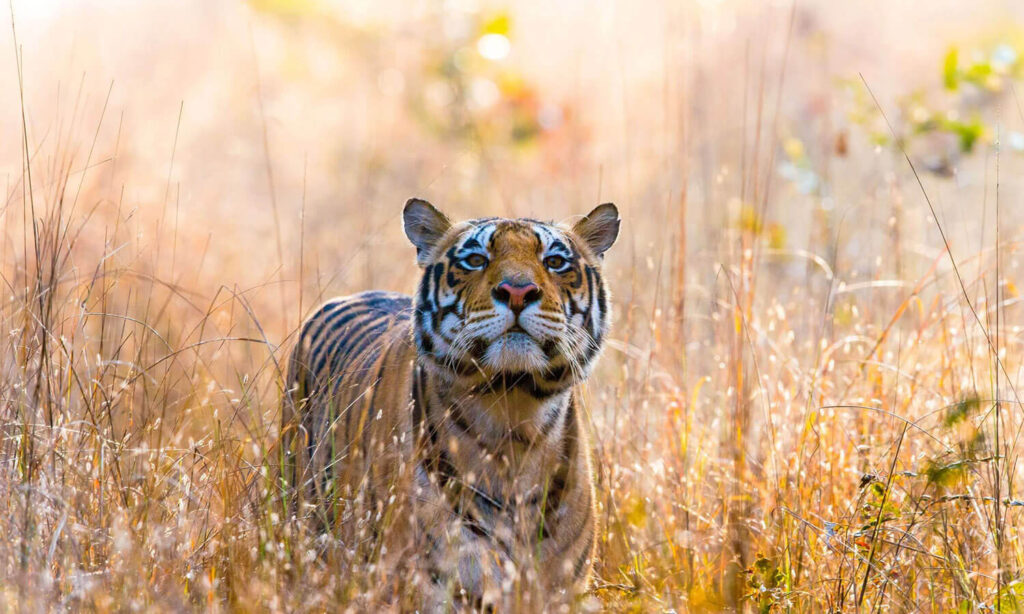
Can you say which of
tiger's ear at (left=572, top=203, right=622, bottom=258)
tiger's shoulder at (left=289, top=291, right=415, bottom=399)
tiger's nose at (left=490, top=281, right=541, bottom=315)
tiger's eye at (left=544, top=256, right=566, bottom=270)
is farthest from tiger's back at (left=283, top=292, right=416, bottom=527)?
tiger's ear at (left=572, top=203, right=622, bottom=258)

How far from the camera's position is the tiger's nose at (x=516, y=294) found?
10.5 ft

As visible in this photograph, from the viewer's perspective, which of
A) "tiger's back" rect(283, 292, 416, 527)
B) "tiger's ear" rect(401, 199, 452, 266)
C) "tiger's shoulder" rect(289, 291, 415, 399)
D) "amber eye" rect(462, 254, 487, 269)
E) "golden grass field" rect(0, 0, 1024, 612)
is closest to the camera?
"golden grass field" rect(0, 0, 1024, 612)

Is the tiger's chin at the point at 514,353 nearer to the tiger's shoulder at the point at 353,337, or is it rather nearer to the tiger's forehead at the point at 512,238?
the tiger's forehead at the point at 512,238

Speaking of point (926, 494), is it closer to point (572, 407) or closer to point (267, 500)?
point (572, 407)

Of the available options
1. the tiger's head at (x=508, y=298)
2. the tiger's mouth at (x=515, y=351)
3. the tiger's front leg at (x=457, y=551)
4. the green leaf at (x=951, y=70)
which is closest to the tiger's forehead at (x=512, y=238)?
the tiger's head at (x=508, y=298)

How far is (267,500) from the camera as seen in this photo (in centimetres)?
293

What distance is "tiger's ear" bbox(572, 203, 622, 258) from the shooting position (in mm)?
3895

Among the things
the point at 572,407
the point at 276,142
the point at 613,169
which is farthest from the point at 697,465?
the point at 276,142

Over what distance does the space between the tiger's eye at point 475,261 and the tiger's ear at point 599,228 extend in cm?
50

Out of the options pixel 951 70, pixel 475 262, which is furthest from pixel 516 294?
pixel 951 70

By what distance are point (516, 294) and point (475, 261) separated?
1.18 ft

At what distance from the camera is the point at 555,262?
3.54 meters

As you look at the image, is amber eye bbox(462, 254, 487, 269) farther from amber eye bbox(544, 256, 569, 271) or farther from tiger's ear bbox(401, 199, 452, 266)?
tiger's ear bbox(401, 199, 452, 266)

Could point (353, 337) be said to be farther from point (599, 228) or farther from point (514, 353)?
point (514, 353)
